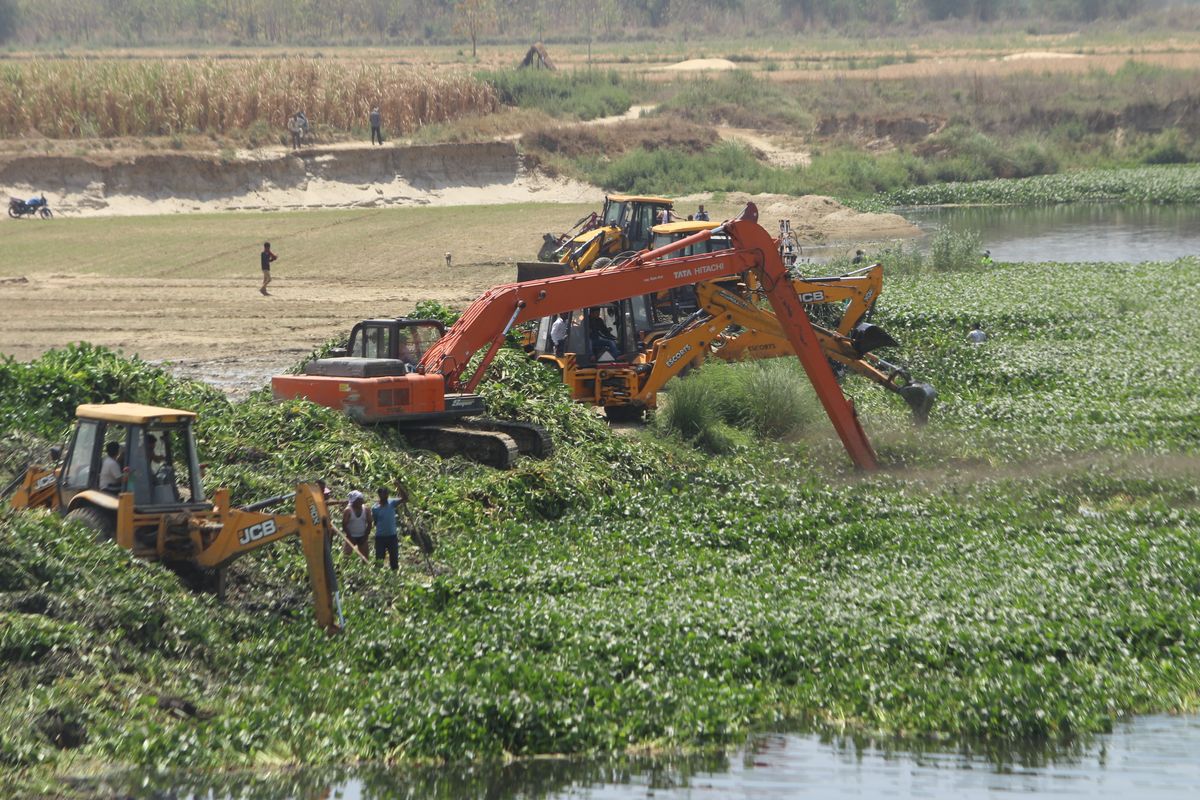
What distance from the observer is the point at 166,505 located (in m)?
13.7

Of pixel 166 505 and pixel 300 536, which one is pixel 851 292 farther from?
pixel 166 505

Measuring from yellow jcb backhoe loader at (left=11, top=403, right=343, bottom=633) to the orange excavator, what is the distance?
16.0ft

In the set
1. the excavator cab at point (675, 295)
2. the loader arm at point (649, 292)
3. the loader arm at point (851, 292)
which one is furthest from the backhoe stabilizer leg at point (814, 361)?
the loader arm at point (851, 292)

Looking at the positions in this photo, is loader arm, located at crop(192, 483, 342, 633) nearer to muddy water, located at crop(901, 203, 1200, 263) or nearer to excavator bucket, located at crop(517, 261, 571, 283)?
excavator bucket, located at crop(517, 261, 571, 283)

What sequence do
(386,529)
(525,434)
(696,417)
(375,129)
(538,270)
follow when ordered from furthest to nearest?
1. (375,129)
2. (538,270)
3. (696,417)
4. (525,434)
5. (386,529)

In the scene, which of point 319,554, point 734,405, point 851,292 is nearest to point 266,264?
point 851,292

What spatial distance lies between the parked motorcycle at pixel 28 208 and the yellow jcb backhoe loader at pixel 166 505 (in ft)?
125

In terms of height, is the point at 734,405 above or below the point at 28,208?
below

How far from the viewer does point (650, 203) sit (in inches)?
1339

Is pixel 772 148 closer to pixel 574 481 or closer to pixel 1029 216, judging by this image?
pixel 1029 216

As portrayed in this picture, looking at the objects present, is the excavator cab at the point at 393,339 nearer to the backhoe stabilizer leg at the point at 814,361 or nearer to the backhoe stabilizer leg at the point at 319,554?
the backhoe stabilizer leg at the point at 814,361

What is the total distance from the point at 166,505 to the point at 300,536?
1.37 meters

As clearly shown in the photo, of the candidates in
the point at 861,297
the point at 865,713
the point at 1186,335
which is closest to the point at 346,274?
the point at 861,297

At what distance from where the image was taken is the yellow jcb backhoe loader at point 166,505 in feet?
43.5
